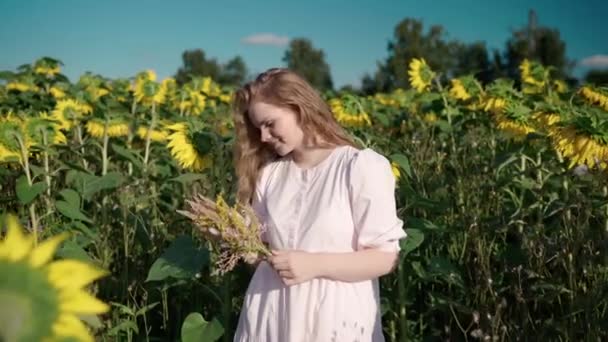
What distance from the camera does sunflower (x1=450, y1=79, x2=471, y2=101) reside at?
4.82 meters

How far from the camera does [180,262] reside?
2.13 metres

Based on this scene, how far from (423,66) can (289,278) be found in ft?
11.8

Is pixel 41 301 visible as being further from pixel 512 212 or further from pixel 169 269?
pixel 512 212

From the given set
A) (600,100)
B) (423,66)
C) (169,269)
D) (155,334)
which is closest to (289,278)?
(169,269)

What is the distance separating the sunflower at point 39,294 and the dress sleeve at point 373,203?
1.14 meters

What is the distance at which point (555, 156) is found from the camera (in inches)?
112

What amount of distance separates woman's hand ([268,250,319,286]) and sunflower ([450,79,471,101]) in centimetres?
344

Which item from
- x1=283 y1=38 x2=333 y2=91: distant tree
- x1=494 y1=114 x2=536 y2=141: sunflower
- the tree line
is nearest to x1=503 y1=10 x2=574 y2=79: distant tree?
the tree line

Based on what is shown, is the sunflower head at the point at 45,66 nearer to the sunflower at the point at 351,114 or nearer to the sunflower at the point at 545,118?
the sunflower at the point at 351,114

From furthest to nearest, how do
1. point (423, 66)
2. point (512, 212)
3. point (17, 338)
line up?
point (423, 66), point (512, 212), point (17, 338)

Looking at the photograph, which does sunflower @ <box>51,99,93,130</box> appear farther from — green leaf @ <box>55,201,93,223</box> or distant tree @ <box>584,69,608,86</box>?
distant tree @ <box>584,69,608,86</box>

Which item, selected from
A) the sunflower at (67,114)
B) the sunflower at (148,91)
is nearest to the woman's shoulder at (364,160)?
the sunflower at (67,114)

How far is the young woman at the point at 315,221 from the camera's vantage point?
5.41ft

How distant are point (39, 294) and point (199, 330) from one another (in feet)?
5.51
